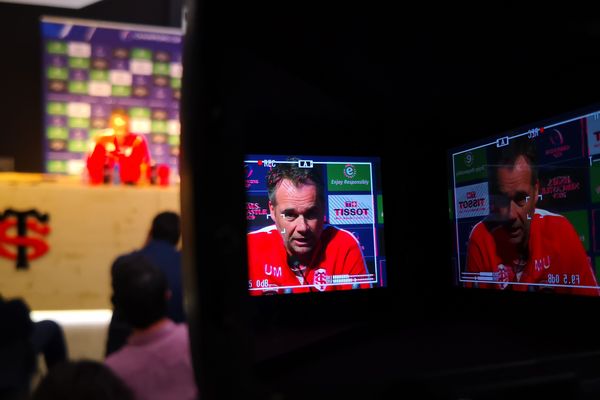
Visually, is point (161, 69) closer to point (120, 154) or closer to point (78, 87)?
point (78, 87)

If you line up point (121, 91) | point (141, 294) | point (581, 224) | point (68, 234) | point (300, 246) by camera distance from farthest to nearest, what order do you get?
point (121, 91)
point (68, 234)
point (141, 294)
point (300, 246)
point (581, 224)

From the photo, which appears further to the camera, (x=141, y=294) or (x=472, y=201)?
(x=141, y=294)

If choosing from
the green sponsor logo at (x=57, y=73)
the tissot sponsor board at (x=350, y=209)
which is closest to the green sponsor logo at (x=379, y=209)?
the tissot sponsor board at (x=350, y=209)

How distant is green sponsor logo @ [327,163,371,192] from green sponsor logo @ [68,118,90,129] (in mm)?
3056

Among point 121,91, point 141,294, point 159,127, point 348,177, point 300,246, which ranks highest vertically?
point 121,91

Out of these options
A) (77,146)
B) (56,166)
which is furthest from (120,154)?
(56,166)

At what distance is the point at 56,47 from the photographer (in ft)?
11.8

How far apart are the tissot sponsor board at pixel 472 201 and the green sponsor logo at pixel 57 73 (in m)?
3.28

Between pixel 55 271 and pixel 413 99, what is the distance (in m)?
3.14

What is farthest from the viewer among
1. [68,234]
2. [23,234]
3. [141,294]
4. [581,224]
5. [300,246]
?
[68,234]

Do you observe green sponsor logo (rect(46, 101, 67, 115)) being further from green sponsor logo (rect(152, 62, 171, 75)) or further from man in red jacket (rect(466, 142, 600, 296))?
man in red jacket (rect(466, 142, 600, 296))

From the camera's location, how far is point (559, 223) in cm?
81

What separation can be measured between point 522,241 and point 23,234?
3.15 m

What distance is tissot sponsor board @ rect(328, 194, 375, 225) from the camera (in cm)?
93
